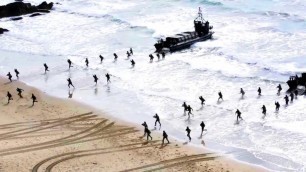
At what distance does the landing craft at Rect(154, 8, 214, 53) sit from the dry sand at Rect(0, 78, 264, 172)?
16.2 m

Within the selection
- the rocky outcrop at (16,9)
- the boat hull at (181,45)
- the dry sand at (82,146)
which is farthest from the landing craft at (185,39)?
the rocky outcrop at (16,9)

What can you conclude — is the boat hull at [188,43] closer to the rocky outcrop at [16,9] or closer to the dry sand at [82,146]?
the dry sand at [82,146]

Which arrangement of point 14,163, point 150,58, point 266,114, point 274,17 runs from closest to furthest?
point 14,163 < point 266,114 < point 150,58 < point 274,17

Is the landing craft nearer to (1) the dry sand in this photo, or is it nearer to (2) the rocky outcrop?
(1) the dry sand

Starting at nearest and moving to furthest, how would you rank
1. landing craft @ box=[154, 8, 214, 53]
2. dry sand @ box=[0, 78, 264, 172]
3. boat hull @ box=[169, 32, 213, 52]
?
dry sand @ box=[0, 78, 264, 172]
landing craft @ box=[154, 8, 214, 53]
boat hull @ box=[169, 32, 213, 52]

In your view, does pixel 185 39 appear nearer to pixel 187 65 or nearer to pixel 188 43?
pixel 188 43

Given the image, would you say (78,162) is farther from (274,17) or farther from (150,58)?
(274,17)

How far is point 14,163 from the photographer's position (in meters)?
26.9

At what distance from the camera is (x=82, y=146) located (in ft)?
97.7

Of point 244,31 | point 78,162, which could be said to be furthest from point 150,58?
point 78,162

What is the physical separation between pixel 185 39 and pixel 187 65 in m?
7.13

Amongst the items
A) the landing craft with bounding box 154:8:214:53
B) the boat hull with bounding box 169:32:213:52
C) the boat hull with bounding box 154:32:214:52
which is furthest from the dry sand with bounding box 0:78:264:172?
the boat hull with bounding box 169:32:213:52

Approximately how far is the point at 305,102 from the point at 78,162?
16.8m

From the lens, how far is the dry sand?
2714 cm
